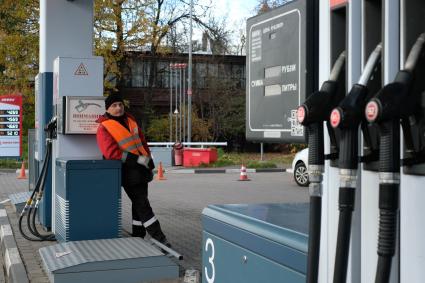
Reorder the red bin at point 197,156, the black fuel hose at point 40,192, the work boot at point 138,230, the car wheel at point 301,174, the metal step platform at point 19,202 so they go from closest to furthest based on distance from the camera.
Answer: the work boot at point 138,230 < the black fuel hose at point 40,192 < the metal step platform at point 19,202 < the car wheel at point 301,174 < the red bin at point 197,156

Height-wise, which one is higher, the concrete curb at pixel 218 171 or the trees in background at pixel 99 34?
the trees in background at pixel 99 34

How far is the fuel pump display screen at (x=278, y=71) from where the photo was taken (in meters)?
2.38

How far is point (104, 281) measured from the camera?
6113mm

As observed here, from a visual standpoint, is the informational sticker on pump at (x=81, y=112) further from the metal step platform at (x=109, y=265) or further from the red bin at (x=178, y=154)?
the red bin at (x=178, y=154)

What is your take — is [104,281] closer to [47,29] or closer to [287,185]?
[47,29]

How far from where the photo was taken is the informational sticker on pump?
8164 millimetres

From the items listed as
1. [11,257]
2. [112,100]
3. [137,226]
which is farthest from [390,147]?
[137,226]

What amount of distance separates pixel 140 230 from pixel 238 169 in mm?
18247

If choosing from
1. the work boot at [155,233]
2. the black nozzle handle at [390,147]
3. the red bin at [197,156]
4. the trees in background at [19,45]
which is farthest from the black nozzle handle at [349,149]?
the trees in background at [19,45]

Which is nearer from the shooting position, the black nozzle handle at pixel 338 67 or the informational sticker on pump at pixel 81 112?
the black nozzle handle at pixel 338 67

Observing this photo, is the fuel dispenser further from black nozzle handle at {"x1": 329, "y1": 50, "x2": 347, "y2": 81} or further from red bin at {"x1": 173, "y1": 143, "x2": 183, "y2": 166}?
red bin at {"x1": 173, "y1": 143, "x2": 183, "y2": 166}

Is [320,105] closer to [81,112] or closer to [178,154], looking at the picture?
[81,112]

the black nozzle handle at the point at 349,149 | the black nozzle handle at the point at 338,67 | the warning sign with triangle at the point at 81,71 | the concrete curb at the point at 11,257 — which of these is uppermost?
the warning sign with triangle at the point at 81,71

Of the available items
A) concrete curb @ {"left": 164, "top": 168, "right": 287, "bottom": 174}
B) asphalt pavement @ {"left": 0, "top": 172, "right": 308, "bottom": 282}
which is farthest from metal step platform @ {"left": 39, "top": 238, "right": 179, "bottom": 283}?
concrete curb @ {"left": 164, "top": 168, "right": 287, "bottom": 174}
